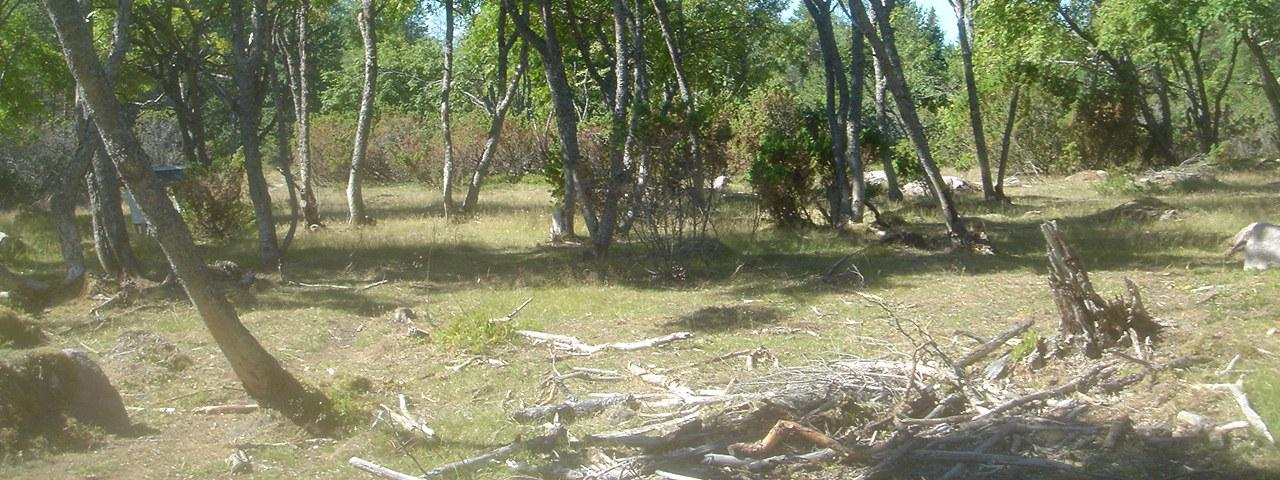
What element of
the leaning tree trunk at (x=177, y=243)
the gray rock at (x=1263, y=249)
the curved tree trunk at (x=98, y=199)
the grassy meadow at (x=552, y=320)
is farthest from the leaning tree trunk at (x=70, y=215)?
the gray rock at (x=1263, y=249)

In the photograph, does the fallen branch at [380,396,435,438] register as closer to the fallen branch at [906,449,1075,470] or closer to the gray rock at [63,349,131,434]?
the gray rock at [63,349,131,434]

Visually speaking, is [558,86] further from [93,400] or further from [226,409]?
[93,400]

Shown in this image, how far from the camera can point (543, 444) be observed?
684 centimetres

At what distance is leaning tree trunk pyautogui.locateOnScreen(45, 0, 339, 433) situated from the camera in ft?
22.9

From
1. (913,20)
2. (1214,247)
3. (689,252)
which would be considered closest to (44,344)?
(689,252)

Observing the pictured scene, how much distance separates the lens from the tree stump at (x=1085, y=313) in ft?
25.5

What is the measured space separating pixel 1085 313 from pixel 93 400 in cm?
654

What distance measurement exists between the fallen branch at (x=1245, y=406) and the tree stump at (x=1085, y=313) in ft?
2.56

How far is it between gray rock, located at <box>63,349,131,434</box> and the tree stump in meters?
6.25

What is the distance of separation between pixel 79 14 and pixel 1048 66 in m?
21.3

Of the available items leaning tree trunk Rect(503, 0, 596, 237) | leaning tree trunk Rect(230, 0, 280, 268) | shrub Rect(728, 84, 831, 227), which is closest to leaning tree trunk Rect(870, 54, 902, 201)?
shrub Rect(728, 84, 831, 227)

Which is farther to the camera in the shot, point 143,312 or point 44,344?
point 143,312

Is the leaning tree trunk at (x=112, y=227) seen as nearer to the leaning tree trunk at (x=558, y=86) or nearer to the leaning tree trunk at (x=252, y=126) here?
the leaning tree trunk at (x=252, y=126)

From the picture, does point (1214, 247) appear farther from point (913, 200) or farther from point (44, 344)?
point (44, 344)
